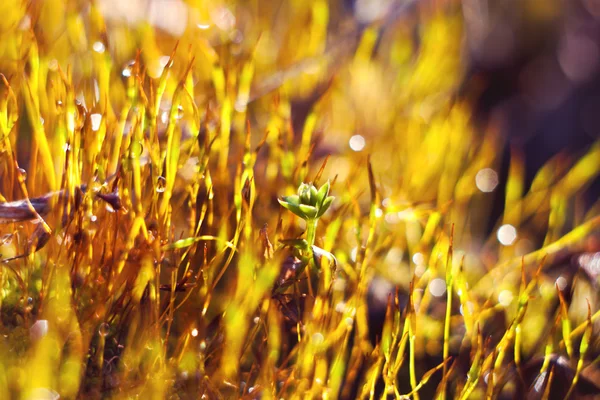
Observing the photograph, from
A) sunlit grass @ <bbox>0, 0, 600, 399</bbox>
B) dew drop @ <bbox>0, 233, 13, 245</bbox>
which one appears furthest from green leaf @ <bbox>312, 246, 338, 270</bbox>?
dew drop @ <bbox>0, 233, 13, 245</bbox>

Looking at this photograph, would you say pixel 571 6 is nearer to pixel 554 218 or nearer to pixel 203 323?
pixel 554 218

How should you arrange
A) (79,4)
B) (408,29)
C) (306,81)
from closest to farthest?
(79,4), (306,81), (408,29)

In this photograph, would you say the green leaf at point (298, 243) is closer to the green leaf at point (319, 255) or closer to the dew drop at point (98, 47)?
the green leaf at point (319, 255)

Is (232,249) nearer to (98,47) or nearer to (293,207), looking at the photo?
(293,207)

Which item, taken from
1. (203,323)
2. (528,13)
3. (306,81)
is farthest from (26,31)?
(528,13)

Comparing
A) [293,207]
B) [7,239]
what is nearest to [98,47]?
[7,239]

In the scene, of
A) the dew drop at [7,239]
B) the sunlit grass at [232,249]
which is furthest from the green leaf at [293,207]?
the dew drop at [7,239]

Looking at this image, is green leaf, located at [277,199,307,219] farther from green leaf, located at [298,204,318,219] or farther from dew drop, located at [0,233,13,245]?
dew drop, located at [0,233,13,245]

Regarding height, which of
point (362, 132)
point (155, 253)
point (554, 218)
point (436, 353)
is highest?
point (155, 253)
